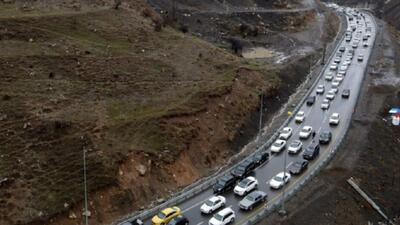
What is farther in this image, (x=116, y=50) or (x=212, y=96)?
(x=116, y=50)

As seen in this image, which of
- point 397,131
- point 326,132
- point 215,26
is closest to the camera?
point 326,132

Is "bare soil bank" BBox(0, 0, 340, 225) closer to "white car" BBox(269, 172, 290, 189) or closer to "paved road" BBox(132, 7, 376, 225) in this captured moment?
"paved road" BBox(132, 7, 376, 225)

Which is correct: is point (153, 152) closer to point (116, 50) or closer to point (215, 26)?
point (116, 50)

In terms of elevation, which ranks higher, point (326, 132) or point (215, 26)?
point (326, 132)

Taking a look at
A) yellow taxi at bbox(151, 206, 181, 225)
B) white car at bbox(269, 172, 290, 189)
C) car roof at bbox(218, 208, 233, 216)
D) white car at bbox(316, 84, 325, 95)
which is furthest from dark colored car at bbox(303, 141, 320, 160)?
white car at bbox(316, 84, 325, 95)

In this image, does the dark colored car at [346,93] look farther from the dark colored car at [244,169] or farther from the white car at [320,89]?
the dark colored car at [244,169]

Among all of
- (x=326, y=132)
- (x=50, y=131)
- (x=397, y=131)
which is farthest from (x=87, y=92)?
(x=397, y=131)

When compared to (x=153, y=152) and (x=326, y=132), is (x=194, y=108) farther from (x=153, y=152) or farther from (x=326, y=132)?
(x=326, y=132)

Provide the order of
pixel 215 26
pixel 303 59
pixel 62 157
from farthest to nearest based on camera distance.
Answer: pixel 215 26, pixel 303 59, pixel 62 157
